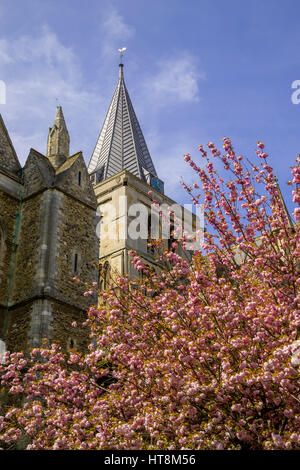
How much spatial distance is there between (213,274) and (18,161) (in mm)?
10087

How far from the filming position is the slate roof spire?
37.9 metres

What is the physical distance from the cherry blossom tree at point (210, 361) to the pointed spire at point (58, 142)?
8980 millimetres

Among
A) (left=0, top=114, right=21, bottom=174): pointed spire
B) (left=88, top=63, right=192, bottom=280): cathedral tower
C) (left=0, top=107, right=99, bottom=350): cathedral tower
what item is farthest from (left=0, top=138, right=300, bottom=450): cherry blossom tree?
(left=88, top=63, right=192, bottom=280): cathedral tower

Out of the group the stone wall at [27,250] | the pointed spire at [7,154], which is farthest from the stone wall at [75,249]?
the pointed spire at [7,154]

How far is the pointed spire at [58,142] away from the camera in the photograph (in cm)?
1958

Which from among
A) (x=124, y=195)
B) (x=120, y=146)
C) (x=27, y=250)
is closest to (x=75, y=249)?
(x=27, y=250)

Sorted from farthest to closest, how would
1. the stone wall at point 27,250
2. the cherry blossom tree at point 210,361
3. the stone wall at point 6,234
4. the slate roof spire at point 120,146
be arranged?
the slate roof spire at point 120,146 → the stone wall at point 6,234 → the stone wall at point 27,250 → the cherry blossom tree at point 210,361

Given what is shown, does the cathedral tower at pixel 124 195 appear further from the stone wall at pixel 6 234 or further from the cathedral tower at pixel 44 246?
the stone wall at pixel 6 234

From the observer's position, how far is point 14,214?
16859 millimetres

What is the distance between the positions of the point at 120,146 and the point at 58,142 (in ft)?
67.2

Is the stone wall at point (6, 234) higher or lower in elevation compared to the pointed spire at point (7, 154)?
lower

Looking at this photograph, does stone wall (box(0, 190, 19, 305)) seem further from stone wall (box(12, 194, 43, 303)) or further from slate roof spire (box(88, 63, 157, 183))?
slate roof spire (box(88, 63, 157, 183))

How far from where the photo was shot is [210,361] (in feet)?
29.4
